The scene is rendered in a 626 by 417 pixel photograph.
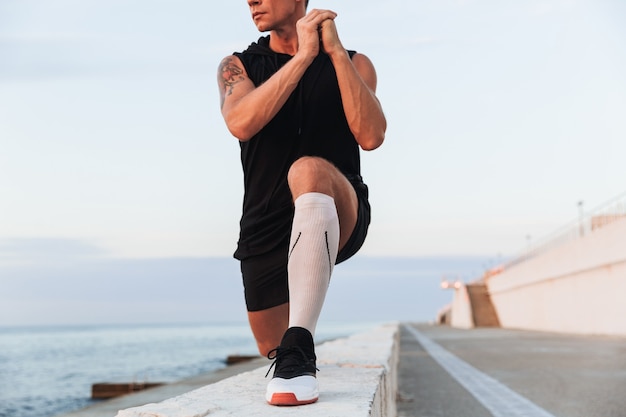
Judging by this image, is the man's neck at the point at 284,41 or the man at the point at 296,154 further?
the man's neck at the point at 284,41

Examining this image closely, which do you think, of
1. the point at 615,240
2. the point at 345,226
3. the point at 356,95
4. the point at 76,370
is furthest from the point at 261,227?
the point at 76,370

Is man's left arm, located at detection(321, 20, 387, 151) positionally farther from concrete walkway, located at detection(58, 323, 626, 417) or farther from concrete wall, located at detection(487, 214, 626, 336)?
A: concrete wall, located at detection(487, 214, 626, 336)

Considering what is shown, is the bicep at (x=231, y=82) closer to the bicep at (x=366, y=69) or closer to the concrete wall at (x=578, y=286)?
the bicep at (x=366, y=69)

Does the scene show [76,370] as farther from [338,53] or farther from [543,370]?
[338,53]

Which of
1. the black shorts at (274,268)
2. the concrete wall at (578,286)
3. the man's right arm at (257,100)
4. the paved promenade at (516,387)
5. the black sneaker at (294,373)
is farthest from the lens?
the concrete wall at (578,286)

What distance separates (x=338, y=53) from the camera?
2904 mm

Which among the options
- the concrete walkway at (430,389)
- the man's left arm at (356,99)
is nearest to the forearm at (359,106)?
the man's left arm at (356,99)

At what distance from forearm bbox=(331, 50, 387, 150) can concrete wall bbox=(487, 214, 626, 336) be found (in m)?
20.3

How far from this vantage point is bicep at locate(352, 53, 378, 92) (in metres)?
3.37

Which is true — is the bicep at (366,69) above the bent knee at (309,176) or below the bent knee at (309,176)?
above

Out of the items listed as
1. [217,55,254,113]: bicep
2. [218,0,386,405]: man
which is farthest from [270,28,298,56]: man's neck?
[217,55,254,113]: bicep

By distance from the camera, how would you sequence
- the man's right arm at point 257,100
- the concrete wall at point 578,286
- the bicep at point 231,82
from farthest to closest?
the concrete wall at point 578,286 < the bicep at point 231,82 < the man's right arm at point 257,100

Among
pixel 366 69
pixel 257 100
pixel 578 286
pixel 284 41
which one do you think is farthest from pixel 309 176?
pixel 578 286

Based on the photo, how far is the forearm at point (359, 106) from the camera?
116 inches
